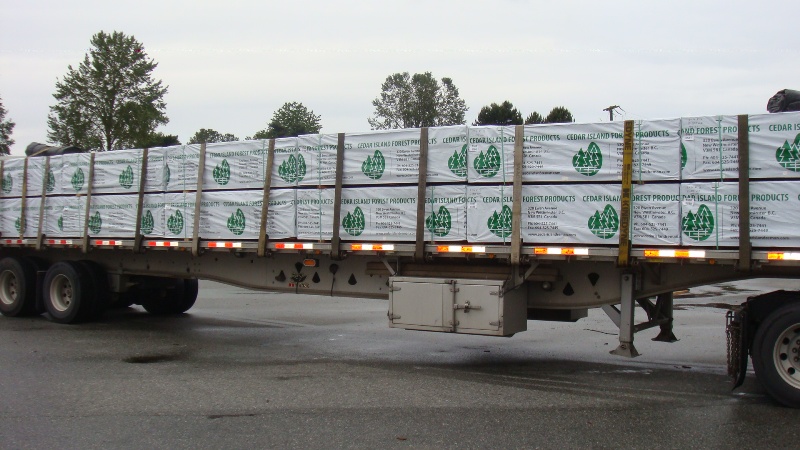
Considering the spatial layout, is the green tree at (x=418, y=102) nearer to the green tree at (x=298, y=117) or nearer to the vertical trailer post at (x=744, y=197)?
the green tree at (x=298, y=117)

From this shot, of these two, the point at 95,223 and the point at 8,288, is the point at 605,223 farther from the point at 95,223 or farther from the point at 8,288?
the point at 8,288

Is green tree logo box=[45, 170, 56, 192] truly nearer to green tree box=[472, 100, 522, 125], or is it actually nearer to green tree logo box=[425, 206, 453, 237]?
green tree logo box=[425, 206, 453, 237]

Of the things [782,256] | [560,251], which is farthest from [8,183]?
[782,256]

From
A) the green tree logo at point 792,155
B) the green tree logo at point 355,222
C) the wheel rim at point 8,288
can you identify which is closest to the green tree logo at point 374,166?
the green tree logo at point 355,222

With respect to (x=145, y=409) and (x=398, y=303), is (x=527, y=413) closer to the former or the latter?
(x=398, y=303)

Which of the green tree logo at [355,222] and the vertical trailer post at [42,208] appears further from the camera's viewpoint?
the vertical trailer post at [42,208]

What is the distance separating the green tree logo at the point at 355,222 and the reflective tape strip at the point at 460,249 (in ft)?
3.57

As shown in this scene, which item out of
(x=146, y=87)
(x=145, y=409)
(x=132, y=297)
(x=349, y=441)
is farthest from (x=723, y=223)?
(x=146, y=87)

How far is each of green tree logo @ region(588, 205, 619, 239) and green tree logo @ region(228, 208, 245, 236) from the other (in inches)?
187

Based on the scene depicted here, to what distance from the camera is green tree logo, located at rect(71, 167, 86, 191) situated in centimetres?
1222

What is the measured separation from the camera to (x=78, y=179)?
1227cm

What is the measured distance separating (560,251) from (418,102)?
85.5m

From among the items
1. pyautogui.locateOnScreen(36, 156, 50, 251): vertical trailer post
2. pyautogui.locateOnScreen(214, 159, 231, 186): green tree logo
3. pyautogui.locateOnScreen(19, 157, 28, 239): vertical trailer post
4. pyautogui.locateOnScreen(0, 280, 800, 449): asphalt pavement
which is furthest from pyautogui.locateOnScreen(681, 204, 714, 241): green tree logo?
pyautogui.locateOnScreen(19, 157, 28, 239): vertical trailer post

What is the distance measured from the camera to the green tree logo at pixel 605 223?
7762mm
